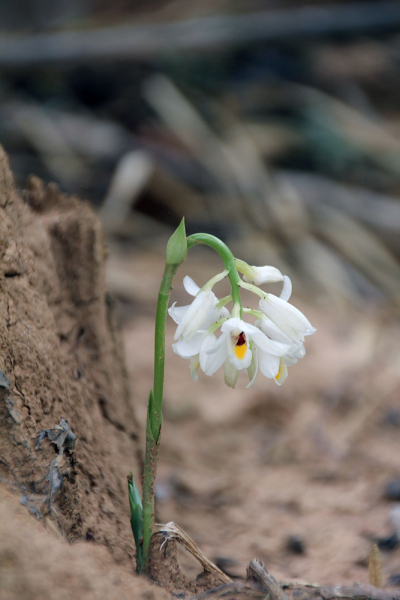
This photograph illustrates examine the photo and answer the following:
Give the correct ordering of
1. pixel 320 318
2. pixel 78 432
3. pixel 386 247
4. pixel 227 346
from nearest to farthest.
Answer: pixel 227 346 < pixel 78 432 < pixel 320 318 < pixel 386 247

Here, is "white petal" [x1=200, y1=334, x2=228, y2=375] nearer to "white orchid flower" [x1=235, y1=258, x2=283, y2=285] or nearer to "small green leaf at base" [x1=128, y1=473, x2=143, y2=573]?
"white orchid flower" [x1=235, y1=258, x2=283, y2=285]

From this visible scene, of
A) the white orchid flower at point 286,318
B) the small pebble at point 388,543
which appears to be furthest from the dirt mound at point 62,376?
the small pebble at point 388,543

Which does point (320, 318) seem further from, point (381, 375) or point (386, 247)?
point (386, 247)

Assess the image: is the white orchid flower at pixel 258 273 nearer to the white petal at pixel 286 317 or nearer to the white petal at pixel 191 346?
the white petal at pixel 286 317

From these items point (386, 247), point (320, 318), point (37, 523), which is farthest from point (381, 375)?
point (37, 523)

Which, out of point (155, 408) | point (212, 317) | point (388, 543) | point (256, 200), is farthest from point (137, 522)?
point (256, 200)

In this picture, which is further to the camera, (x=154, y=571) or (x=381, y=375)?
(x=381, y=375)

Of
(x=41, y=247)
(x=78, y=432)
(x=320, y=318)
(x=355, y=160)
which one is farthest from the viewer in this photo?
(x=355, y=160)
